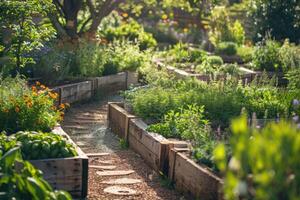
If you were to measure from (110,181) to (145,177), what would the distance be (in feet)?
1.39

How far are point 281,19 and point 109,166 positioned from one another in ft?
31.2

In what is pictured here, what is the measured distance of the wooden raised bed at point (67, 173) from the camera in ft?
17.6

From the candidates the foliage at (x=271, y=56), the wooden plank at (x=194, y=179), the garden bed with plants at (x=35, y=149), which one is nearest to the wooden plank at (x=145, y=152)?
the wooden plank at (x=194, y=179)

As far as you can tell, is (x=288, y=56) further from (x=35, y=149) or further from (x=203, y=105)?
(x=35, y=149)

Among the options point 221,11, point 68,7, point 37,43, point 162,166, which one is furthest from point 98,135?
point 221,11

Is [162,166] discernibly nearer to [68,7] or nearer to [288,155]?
[288,155]

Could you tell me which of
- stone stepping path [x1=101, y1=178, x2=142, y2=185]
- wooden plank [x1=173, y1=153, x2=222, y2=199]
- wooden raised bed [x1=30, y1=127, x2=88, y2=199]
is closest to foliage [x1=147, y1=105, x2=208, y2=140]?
wooden plank [x1=173, y1=153, x2=222, y2=199]

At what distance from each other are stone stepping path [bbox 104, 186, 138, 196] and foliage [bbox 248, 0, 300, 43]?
9844 mm

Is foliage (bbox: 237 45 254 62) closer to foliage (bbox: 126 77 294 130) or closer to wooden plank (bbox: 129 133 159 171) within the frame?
foliage (bbox: 126 77 294 130)

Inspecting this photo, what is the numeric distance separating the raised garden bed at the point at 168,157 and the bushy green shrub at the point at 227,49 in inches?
274

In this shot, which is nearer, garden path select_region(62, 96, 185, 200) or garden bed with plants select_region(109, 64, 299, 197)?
garden path select_region(62, 96, 185, 200)

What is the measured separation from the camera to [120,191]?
236 inches

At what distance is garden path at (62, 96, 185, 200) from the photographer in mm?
5957

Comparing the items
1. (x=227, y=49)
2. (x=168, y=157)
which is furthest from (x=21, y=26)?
(x=227, y=49)
